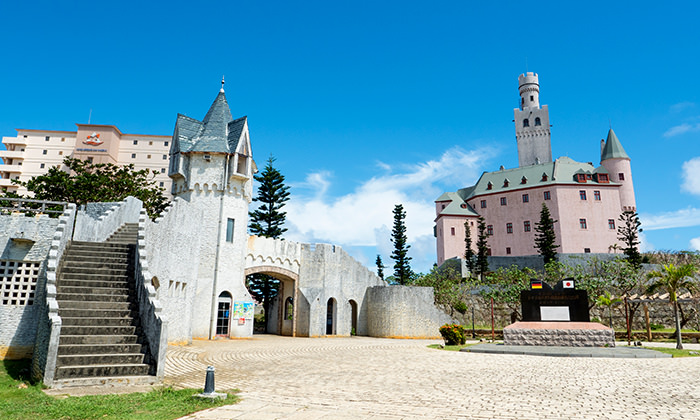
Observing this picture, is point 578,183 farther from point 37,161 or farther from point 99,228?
point 37,161

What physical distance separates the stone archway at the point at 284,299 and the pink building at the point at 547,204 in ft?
106

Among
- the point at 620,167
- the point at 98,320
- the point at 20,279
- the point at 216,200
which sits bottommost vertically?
the point at 98,320

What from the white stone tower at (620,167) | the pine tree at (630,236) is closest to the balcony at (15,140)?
the pine tree at (630,236)

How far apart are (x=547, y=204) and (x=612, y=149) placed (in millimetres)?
11093

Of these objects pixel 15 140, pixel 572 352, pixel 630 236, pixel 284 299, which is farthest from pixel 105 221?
pixel 15 140

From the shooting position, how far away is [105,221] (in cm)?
1376

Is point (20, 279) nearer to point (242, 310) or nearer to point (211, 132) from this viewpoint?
point (242, 310)

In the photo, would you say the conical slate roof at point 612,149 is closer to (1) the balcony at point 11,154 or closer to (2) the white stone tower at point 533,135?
(2) the white stone tower at point 533,135

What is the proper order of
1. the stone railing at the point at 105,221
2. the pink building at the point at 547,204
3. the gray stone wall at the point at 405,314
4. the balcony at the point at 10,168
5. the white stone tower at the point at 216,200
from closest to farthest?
the stone railing at the point at 105,221 < the white stone tower at the point at 216,200 < the gray stone wall at the point at 405,314 < the pink building at the point at 547,204 < the balcony at the point at 10,168

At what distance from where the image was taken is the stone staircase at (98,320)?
7629mm

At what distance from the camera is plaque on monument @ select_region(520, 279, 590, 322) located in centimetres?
1759

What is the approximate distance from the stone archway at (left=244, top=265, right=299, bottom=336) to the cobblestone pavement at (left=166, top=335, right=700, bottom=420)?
478 inches

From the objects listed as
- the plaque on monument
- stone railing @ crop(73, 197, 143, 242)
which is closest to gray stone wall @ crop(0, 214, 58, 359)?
stone railing @ crop(73, 197, 143, 242)

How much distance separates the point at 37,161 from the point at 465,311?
200 feet
